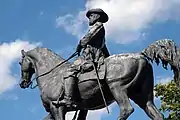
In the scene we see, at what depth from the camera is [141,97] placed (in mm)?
11430

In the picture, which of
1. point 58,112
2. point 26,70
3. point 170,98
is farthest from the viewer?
point 170,98

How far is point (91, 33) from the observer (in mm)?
11812

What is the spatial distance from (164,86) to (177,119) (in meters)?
3.25

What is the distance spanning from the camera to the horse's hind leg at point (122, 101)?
10.9 metres

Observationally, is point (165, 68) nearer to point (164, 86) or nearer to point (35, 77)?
point (35, 77)

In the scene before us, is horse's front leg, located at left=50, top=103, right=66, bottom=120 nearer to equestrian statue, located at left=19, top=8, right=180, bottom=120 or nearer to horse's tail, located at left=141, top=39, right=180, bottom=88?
equestrian statue, located at left=19, top=8, right=180, bottom=120

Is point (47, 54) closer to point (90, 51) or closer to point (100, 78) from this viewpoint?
point (90, 51)

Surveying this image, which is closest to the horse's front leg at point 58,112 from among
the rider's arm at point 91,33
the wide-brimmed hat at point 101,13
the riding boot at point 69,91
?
the riding boot at point 69,91

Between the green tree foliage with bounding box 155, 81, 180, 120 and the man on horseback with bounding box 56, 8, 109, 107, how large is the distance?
63.1 ft

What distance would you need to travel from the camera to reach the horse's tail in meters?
11.1

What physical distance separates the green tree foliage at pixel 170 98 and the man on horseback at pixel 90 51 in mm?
19243

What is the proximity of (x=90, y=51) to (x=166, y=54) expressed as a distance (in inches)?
71.3

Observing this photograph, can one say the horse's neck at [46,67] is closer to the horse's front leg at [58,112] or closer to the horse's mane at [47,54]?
the horse's mane at [47,54]

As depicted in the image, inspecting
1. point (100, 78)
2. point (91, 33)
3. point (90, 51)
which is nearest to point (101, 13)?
point (91, 33)
